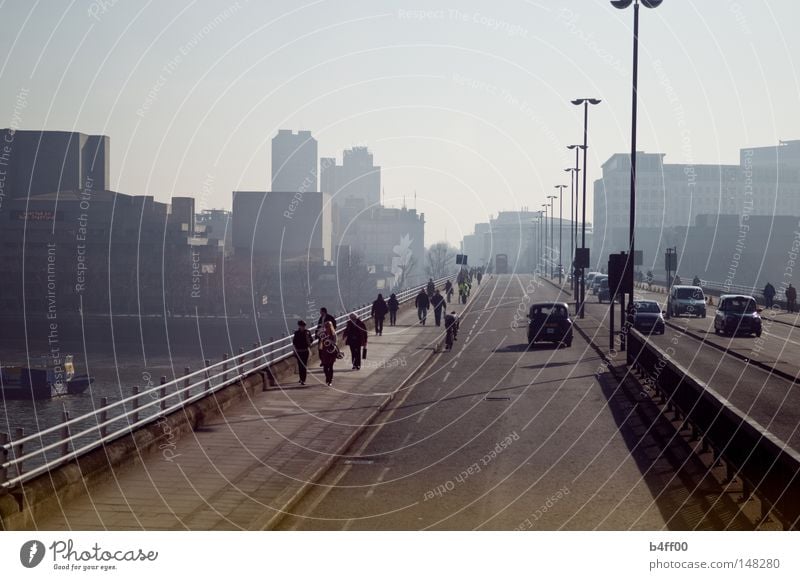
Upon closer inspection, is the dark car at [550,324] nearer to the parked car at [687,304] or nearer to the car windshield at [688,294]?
the parked car at [687,304]

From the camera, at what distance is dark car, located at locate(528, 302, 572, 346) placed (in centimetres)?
4453

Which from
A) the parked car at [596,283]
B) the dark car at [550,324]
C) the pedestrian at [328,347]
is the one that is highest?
the pedestrian at [328,347]

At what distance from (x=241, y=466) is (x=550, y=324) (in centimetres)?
2792

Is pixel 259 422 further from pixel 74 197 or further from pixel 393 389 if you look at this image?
pixel 74 197

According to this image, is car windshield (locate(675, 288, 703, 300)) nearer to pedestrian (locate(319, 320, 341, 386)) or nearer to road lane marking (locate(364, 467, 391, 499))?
pedestrian (locate(319, 320, 341, 386))

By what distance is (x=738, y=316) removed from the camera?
49.8 m

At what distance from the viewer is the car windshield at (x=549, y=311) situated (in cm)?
4484

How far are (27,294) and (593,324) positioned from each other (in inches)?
4926

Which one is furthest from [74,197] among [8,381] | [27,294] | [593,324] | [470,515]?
[470,515]

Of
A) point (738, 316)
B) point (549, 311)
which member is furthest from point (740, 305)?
point (549, 311)

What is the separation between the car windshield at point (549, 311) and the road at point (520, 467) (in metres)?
12.2

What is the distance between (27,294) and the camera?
535 ft

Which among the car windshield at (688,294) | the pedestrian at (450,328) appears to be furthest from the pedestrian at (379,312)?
the car windshield at (688,294)

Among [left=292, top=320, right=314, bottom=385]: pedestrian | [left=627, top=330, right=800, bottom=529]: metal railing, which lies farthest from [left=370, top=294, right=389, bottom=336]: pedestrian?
[left=627, top=330, right=800, bottom=529]: metal railing
